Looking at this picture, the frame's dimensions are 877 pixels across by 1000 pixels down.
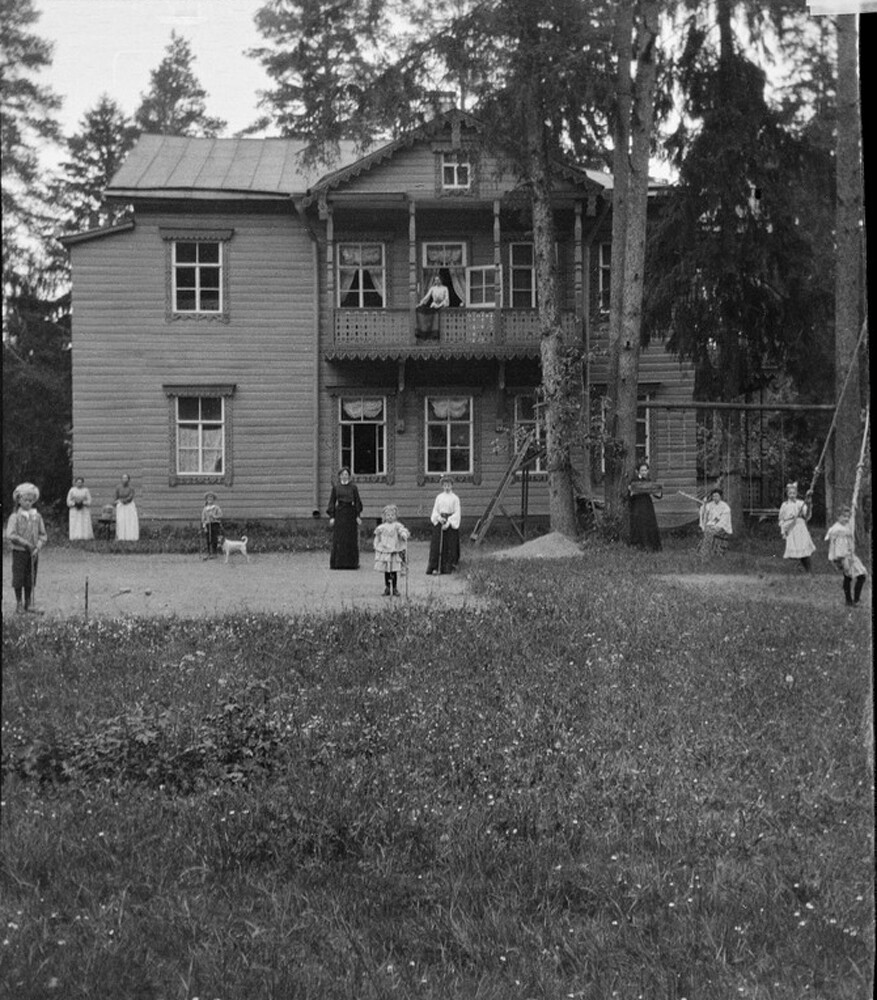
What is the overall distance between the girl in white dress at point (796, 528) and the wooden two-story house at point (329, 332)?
225mm

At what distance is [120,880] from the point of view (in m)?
2.03

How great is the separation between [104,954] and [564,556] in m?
1.23

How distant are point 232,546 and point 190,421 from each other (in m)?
0.29

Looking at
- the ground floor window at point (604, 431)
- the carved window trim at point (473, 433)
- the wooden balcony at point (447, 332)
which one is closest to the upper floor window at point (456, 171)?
the wooden balcony at point (447, 332)

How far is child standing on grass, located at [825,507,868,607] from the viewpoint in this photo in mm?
2205

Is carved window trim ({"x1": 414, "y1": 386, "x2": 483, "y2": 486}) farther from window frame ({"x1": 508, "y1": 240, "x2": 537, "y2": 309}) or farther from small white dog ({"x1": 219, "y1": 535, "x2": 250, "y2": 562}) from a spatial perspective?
small white dog ({"x1": 219, "y1": 535, "x2": 250, "y2": 562})

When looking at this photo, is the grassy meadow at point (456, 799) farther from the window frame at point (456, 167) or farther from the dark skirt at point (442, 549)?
the window frame at point (456, 167)

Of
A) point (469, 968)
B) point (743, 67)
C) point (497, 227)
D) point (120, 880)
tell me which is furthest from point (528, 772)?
point (743, 67)

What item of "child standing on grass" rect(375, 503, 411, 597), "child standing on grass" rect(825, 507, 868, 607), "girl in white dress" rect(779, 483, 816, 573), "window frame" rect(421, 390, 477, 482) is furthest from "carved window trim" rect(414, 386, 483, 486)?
"child standing on grass" rect(825, 507, 868, 607)

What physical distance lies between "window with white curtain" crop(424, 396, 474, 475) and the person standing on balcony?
0.16 metres

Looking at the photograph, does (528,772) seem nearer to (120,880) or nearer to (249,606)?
(249,606)

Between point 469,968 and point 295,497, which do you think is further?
point 295,497

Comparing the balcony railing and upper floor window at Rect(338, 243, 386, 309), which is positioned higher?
upper floor window at Rect(338, 243, 386, 309)

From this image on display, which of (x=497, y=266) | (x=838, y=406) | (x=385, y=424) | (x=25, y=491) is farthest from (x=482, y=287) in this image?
(x=25, y=491)
